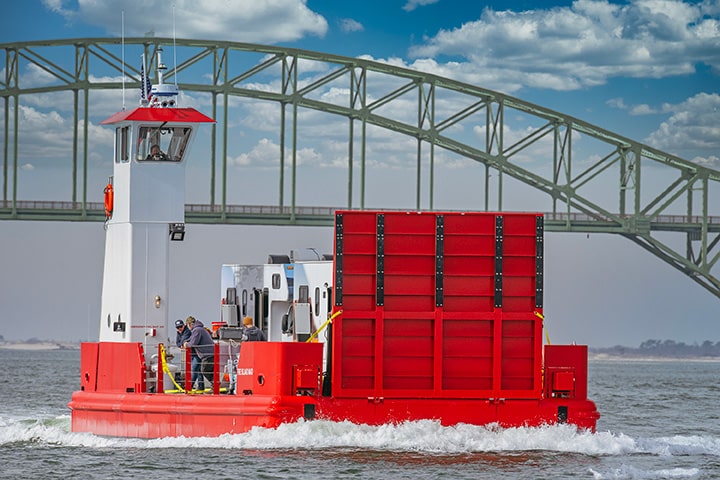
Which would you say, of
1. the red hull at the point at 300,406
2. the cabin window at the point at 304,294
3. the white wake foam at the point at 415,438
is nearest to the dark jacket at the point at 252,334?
the red hull at the point at 300,406

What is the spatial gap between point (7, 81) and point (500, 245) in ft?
228

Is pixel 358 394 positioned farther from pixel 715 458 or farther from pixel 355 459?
pixel 715 458

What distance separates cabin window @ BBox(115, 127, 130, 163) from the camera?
26717mm

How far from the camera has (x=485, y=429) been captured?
902 inches

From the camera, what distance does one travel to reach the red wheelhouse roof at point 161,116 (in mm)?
26531

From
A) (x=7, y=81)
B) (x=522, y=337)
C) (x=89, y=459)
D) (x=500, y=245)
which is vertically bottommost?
(x=89, y=459)

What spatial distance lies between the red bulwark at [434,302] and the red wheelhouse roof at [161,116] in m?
5.07

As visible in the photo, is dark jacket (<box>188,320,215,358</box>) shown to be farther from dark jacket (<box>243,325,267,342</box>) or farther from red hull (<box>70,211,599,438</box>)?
red hull (<box>70,211,599,438</box>)

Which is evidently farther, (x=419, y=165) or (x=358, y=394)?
(x=419, y=165)

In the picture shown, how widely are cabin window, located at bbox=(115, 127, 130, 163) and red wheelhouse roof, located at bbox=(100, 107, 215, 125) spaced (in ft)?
0.76

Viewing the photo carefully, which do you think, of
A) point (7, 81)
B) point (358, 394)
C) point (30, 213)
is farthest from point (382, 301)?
point (7, 81)

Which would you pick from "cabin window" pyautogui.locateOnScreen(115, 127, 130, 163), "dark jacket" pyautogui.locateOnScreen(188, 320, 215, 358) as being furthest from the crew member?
"cabin window" pyautogui.locateOnScreen(115, 127, 130, 163)

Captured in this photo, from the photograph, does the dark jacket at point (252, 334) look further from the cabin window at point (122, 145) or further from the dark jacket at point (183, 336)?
the cabin window at point (122, 145)

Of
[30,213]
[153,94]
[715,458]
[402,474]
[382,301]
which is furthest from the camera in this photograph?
[30,213]
